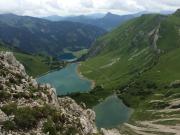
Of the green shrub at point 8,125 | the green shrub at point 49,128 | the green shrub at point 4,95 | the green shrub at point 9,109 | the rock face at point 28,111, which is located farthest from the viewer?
the green shrub at point 4,95

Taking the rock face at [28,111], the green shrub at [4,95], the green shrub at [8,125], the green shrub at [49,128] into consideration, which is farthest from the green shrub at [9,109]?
the green shrub at [4,95]

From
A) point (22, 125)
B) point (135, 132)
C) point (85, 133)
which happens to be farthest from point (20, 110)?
point (135, 132)

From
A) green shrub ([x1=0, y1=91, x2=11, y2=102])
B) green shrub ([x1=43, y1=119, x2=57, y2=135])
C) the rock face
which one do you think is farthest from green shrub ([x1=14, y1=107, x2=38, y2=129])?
green shrub ([x1=0, y1=91, x2=11, y2=102])

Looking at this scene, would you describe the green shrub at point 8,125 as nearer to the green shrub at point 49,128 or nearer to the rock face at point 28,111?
the rock face at point 28,111

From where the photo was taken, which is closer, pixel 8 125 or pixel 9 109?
pixel 8 125

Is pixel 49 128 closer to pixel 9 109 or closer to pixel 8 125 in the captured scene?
pixel 9 109

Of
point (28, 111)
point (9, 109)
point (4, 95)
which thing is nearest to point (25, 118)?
point (28, 111)

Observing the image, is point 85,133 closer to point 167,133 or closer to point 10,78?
point 10,78

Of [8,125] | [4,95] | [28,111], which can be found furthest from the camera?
[4,95]
